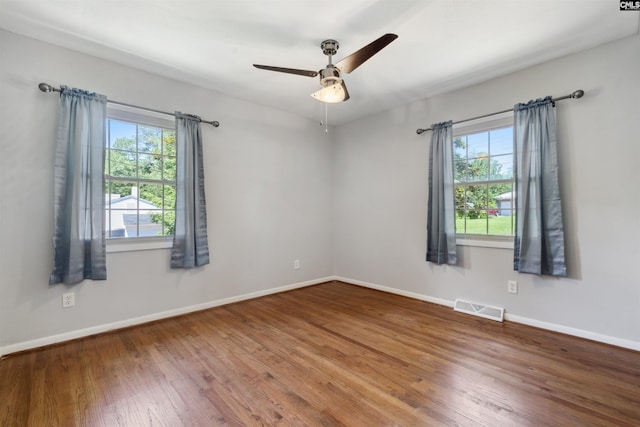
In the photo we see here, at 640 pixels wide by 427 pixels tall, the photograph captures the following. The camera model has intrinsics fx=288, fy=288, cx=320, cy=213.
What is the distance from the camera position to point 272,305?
3.67m

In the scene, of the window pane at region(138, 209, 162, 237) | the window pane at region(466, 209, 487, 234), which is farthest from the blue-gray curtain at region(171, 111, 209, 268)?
the window pane at region(466, 209, 487, 234)

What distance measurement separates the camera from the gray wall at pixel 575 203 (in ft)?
8.25

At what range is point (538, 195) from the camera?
9.31 ft

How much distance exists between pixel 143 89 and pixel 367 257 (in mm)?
3647

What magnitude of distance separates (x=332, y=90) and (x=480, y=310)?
9.44 ft

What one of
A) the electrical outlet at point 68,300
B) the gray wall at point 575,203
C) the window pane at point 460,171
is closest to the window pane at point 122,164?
the electrical outlet at point 68,300

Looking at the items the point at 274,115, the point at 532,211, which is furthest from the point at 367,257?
the point at 274,115

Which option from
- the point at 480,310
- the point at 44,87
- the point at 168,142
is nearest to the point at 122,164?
the point at 168,142

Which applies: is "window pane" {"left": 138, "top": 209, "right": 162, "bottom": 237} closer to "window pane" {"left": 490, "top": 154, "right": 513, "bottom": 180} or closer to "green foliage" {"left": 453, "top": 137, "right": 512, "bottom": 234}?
"green foliage" {"left": 453, "top": 137, "right": 512, "bottom": 234}

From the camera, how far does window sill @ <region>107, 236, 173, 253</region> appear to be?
9.46 feet

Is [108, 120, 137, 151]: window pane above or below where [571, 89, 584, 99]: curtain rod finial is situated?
below

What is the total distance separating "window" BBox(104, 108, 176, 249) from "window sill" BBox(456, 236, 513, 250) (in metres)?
3.48

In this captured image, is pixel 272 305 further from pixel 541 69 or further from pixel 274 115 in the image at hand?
pixel 541 69

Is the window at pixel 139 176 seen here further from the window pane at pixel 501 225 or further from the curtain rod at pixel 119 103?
the window pane at pixel 501 225
